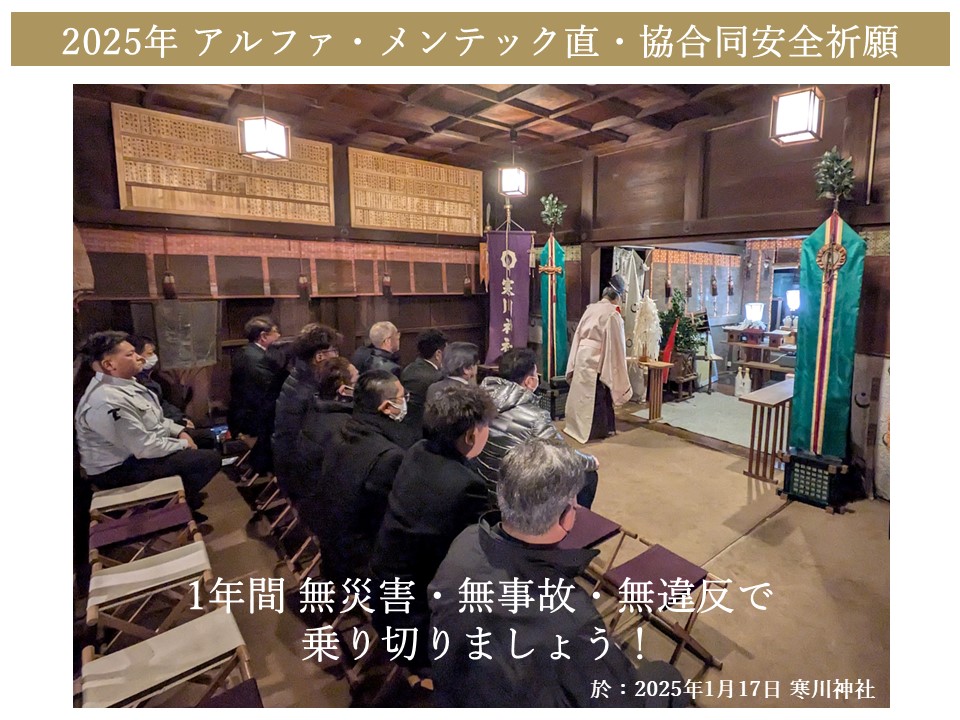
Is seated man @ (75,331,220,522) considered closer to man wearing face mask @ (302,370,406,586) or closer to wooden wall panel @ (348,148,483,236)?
man wearing face mask @ (302,370,406,586)

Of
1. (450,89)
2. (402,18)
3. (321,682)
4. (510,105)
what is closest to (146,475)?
(321,682)

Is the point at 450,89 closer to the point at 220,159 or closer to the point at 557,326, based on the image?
the point at 220,159

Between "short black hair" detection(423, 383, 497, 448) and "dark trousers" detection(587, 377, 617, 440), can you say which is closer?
"short black hair" detection(423, 383, 497, 448)

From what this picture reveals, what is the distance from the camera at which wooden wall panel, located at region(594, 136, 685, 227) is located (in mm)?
4938

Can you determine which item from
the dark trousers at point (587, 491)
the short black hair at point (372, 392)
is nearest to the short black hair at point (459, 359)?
the dark trousers at point (587, 491)

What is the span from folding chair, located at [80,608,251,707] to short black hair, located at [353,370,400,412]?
90cm

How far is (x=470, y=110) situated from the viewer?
4.50 m

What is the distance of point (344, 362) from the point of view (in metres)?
3.06

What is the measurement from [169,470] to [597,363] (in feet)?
12.2

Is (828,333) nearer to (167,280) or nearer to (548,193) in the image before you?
(548,193)

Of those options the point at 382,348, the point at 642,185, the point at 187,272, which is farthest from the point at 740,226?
the point at 187,272

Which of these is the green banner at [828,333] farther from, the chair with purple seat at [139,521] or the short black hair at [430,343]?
the chair with purple seat at [139,521]

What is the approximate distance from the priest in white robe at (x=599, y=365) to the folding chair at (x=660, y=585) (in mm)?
2760

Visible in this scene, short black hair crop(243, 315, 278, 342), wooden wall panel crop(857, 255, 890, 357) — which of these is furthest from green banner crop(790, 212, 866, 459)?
short black hair crop(243, 315, 278, 342)
